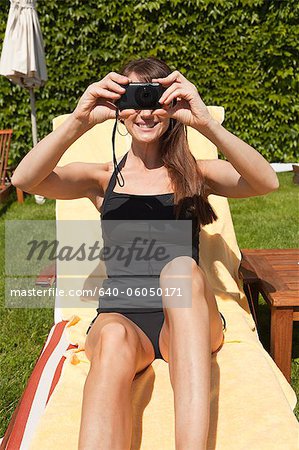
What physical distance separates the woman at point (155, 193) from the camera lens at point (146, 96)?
0.12 feet

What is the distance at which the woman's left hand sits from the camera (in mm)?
2188

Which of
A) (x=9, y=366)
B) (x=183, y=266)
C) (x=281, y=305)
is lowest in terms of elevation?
(x=9, y=366)

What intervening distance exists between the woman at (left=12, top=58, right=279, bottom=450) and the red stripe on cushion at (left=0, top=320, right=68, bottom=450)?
1.10ft

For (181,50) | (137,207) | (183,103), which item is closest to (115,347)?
(137,207)

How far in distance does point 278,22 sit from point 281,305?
630cm

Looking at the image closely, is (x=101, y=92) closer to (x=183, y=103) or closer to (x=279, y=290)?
(x=183, y=103)

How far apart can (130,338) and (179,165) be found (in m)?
0.89

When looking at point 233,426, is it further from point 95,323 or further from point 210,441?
point 95,323

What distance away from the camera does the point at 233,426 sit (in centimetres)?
195

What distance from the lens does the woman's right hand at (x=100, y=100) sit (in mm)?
2193

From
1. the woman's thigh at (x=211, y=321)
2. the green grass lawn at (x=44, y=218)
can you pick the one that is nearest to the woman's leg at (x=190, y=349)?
the woman's thigh at (x=211, y=321)

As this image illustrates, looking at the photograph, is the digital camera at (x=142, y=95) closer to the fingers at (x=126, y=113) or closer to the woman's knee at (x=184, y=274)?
the fingers at (x=126, y=113)

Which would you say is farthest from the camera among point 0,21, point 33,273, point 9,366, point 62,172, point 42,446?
point 0,21

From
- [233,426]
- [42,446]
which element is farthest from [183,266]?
[42,446]
